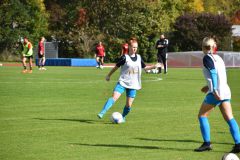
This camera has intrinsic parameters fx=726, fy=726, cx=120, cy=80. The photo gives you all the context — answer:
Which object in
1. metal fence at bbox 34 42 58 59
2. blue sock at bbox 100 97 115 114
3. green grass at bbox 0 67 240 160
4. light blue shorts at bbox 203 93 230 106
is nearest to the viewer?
green grass at bbox 0 67 240 160

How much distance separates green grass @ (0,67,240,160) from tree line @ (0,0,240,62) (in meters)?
45.7

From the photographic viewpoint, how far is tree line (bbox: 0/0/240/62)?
229 ft

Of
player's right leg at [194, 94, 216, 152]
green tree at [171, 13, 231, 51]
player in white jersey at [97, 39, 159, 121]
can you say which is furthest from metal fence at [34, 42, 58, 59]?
player's right leg at [194, 94, 216, 152]

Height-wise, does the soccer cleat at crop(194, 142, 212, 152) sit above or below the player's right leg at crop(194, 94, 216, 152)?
below

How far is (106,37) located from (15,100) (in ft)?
168

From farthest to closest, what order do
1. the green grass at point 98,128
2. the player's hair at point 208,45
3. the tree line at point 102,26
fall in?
the tree line at point 102,26
the player's hair at point 208,45
the green grass at point 98,128

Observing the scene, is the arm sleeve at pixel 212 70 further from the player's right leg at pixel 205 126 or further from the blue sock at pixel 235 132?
the blue sock at pixel 235 132

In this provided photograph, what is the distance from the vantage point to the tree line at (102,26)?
69.9 m

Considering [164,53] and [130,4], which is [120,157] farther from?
[130,4]

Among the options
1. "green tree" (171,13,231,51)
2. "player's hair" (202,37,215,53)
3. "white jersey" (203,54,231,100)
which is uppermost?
"player's hair" (202,37,215,53)

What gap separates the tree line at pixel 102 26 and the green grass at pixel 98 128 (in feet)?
150

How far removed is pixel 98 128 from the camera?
14367 millimetres

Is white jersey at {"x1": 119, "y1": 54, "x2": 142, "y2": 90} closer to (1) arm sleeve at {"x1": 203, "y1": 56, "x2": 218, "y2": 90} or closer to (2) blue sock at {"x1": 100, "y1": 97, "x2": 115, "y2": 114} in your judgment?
(2) blue sock at {"x1": 100, "y1": 97, "x2": 115, "y2": 114}

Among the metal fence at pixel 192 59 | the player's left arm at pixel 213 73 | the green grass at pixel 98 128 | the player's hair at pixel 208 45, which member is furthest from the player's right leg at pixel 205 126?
the metal fence at pixel 192 59
